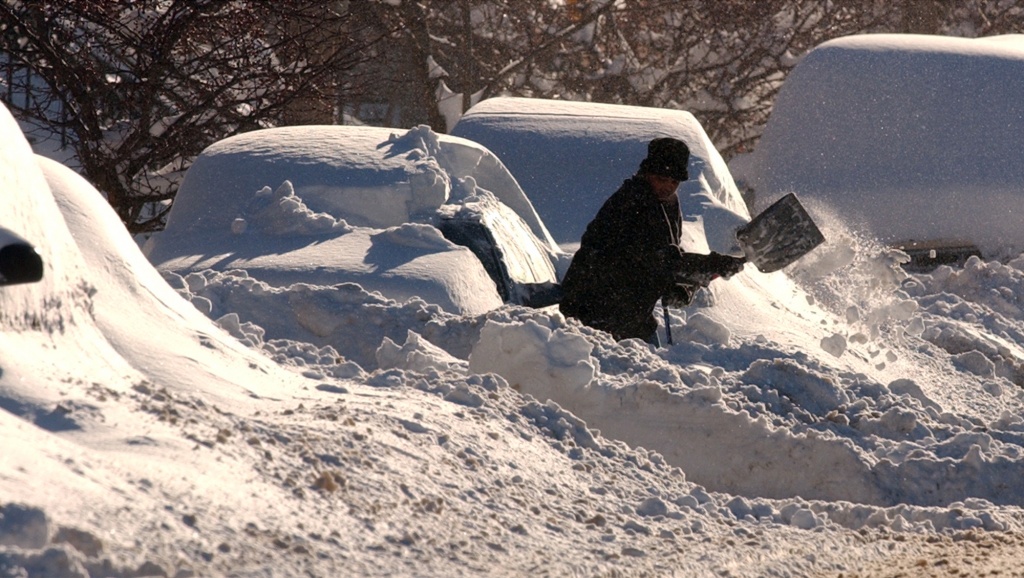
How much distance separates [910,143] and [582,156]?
3506mm

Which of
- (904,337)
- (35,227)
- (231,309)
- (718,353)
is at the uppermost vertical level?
(35,227)

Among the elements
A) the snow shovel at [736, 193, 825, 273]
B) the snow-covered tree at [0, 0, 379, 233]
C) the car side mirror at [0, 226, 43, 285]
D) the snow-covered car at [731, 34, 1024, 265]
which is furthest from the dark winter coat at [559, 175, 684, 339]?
the snow-covered car at [731, 34, 1024, 265]

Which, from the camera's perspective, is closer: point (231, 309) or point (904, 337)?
point (231, 309)

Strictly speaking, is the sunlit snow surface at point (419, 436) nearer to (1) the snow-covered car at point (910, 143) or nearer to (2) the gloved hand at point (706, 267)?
(2) the gloved hand at point (706, 267)

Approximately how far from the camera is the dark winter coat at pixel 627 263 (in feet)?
20.2

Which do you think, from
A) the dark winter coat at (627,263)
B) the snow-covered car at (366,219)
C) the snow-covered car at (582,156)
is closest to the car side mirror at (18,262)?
the snow-covered car at (366,219)

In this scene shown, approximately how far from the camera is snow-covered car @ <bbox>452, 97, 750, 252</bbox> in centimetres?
779

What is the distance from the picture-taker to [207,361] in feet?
13.5

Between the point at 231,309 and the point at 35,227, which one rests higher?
the point at 35,227

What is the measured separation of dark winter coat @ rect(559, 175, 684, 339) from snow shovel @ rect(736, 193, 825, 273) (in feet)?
1.48

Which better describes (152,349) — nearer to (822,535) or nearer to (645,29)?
(822,535)

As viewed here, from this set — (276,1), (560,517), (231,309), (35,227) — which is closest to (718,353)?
(231,309)

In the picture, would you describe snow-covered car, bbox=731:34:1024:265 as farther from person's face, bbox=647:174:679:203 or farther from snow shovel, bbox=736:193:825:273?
person's face, bbox=647:174:679:203

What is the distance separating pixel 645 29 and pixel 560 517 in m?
12.7
